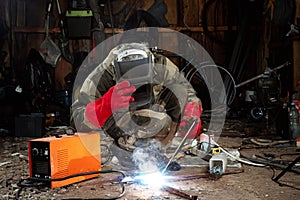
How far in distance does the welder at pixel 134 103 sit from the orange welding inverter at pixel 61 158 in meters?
0.22

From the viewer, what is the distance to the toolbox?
5.83 metres

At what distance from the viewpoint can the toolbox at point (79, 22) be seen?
5.83 meters

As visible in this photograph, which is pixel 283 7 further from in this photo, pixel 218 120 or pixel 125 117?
pixel 125 117

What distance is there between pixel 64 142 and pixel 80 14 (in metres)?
3.92

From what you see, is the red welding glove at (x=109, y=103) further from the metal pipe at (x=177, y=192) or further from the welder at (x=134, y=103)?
the metal pipe at (x=177, y=192)

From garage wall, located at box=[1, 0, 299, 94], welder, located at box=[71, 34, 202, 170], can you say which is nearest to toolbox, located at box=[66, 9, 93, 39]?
garage wall, located at box=[1, 0, 299, 94]

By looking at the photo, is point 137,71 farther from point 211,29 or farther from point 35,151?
point 211,29

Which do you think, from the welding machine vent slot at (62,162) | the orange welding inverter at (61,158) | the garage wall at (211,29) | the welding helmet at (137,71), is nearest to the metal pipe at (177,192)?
the orange welding inverter at (61,158)

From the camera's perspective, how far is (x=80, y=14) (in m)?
5.82

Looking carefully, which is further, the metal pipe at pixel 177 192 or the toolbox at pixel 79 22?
the toolbox at pixel 79 22

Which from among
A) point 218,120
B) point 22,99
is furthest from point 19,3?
point 218,120

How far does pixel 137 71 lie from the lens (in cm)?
255

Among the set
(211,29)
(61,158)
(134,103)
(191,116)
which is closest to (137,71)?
(134,103)

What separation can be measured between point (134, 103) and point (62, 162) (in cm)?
69
